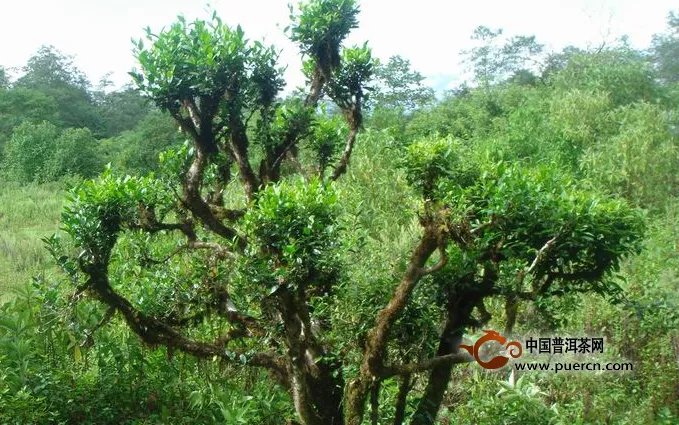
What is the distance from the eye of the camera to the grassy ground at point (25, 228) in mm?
6918

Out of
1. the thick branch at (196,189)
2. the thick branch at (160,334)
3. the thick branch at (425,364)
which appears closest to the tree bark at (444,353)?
the thick branch at (425,364)

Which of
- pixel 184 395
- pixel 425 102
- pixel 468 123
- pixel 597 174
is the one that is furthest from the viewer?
pixel 425 102

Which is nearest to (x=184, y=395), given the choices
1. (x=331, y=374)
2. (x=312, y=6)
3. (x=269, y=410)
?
(x=269, y=410)

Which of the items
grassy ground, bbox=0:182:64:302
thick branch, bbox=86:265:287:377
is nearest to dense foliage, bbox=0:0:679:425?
thick branch, bbox=86:265:287:377

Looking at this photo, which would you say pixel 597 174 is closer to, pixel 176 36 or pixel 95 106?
pixel 176 36

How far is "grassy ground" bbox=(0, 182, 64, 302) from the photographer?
6918 mm

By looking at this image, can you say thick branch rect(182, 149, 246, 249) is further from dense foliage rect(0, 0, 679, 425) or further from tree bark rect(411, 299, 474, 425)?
tree bark rect(411, 299, 474, 425)

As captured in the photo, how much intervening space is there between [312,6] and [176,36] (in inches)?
26.2

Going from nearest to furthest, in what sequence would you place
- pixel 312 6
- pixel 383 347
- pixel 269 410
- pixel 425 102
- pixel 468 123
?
1. pixel 383 347
2. pixel 312 6
3. pixel 269 410
4. pixel 468 123
5. pixel 425 102

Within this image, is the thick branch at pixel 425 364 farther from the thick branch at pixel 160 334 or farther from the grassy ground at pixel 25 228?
the grassy ground at pixel 25 228

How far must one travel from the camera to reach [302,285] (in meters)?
2.39

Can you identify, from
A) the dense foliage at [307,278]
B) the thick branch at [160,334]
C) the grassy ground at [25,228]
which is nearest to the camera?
the dense foliage at [307,278]

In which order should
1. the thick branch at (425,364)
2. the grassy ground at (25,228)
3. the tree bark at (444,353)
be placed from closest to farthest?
the thick branch at (425,364) → the tree bark at (444,353) → the grassy ground at (25,228)

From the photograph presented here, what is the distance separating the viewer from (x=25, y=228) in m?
9.98
